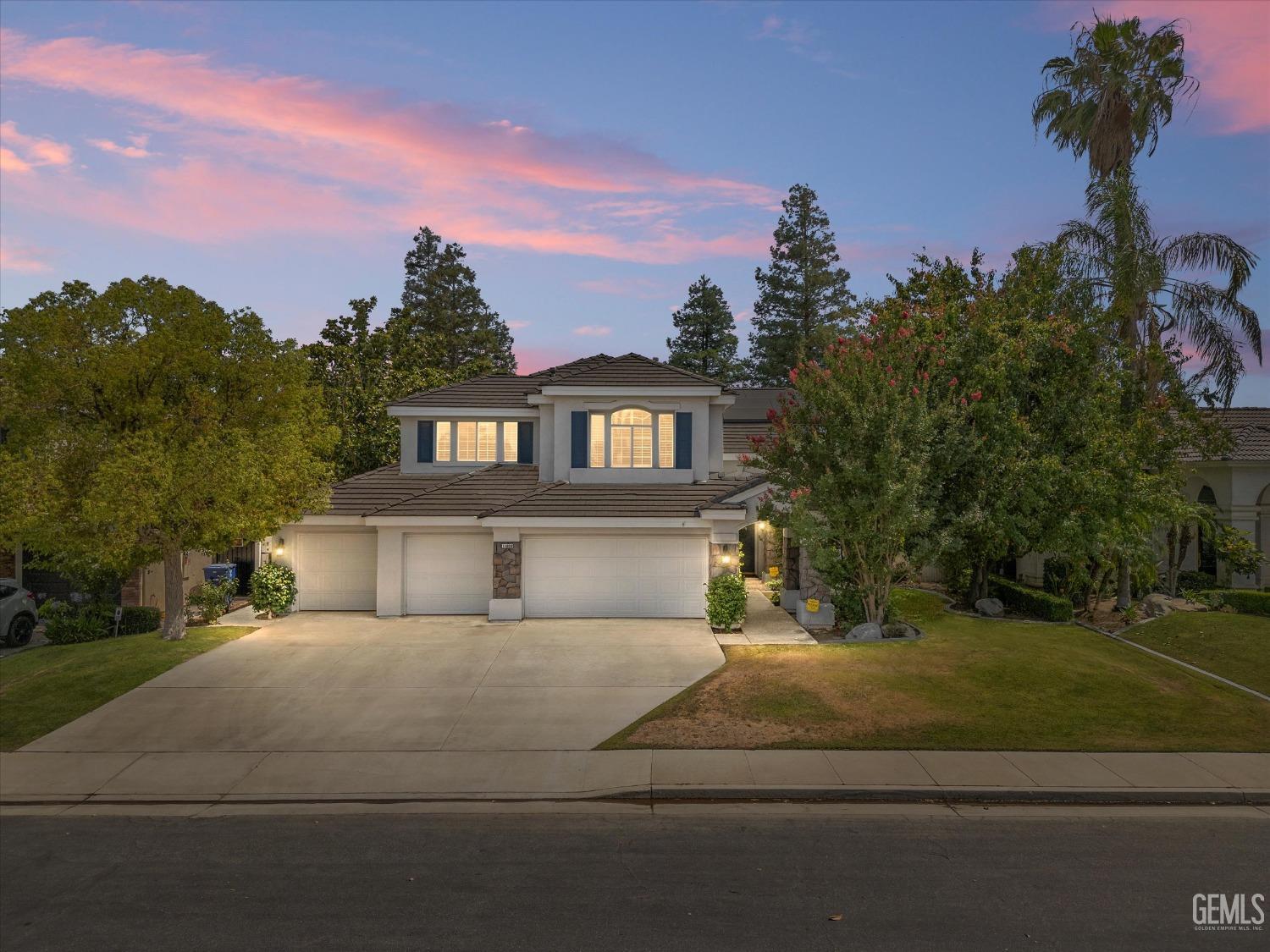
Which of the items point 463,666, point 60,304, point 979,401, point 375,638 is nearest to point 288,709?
point 463,666

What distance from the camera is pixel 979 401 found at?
19.1 meters

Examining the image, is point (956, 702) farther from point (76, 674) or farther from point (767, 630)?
point (76, 674)

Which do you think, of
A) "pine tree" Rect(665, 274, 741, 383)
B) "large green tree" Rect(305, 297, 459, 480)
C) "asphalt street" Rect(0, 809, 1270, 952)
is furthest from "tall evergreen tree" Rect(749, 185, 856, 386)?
"asphalt street" Rect(0, 809, 1270, 952)

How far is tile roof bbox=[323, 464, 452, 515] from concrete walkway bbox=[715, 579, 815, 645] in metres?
10.1

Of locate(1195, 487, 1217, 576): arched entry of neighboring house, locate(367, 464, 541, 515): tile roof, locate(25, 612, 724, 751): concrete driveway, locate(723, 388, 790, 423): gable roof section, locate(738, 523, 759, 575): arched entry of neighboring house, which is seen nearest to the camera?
locate(25, 612, 724, 751): concrete driveway

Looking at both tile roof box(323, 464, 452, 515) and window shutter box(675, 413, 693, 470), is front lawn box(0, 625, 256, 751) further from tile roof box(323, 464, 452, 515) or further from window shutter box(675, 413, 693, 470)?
window shutter box(675, 413, 693, 470)

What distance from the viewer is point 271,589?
816 inches

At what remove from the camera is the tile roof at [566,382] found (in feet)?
77.4

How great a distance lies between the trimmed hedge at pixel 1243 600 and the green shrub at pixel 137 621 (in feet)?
91.0

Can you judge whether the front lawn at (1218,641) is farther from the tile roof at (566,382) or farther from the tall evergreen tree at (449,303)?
the tall evergreen tree at (449,303)

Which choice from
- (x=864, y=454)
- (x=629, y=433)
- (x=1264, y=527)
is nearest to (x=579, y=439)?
(x=629, y=433)

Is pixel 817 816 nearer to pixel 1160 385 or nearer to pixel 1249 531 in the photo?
pixel 1160 385

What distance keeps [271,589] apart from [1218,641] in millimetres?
22996

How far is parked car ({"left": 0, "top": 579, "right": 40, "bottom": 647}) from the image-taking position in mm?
19359
